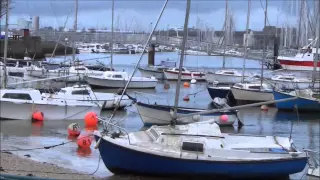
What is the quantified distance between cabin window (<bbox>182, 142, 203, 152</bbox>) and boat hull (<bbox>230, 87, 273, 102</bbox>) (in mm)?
26936

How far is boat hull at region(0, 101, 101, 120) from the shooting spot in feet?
97.7

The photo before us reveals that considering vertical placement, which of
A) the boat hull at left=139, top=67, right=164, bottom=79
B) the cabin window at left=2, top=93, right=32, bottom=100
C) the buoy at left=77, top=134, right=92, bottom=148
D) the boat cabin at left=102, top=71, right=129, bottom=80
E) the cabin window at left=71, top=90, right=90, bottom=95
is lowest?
the boat hull at left=139, top=67, right=164, bottom=79

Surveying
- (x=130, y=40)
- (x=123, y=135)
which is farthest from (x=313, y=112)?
(x=130, y=40)

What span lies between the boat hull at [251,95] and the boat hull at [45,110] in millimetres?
15097

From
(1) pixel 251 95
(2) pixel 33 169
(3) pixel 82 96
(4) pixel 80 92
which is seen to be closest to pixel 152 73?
(1) pixel 251 95

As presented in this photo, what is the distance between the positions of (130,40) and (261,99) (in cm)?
8766

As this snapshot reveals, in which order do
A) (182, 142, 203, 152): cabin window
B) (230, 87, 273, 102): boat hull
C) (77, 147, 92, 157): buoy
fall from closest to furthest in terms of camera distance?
(182, 142, 203, 152): cabin window < (77, 147, 92, 157): buoy < (230, 87, 273, 102): boat hull

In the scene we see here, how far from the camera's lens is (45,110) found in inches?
1202

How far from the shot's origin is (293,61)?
7725cm

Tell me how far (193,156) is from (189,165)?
275 millimetres

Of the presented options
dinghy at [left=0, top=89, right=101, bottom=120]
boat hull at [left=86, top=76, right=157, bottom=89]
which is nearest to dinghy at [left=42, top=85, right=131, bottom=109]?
dinghy at [left=0, top=89, right=101, bottom=120]

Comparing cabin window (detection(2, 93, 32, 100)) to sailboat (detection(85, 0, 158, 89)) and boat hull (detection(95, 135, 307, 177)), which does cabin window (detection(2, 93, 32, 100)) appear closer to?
boat hull (detection(95, 135, 307, 177))

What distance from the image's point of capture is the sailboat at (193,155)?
53.6 feet

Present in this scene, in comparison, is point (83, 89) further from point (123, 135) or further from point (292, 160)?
point (292, 160)
